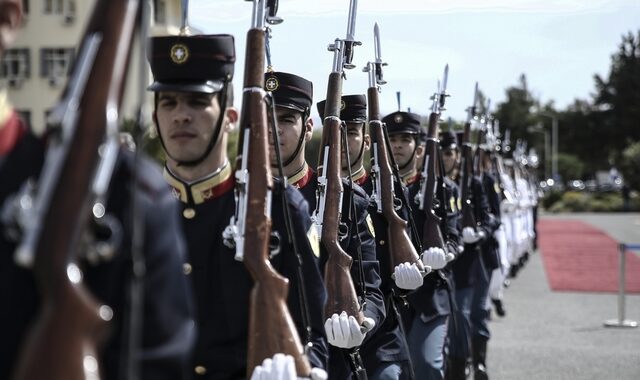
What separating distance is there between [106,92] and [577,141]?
89309 mm

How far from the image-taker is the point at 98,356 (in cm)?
228

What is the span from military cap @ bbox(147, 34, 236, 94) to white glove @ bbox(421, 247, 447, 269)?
4479 millimetres

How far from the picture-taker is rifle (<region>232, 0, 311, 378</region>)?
3566mm

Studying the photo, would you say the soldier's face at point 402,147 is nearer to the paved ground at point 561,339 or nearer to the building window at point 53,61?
the paved ground at point 561,339

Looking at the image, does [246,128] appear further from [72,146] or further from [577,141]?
[577,141]

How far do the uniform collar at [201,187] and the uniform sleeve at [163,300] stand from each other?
139cm

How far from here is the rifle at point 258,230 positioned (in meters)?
3.57

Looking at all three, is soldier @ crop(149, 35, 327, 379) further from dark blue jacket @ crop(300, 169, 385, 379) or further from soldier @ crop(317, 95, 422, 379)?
soldier @ crop(317, 95, 422, 379)

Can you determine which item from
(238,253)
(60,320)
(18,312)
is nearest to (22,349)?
(18,312)

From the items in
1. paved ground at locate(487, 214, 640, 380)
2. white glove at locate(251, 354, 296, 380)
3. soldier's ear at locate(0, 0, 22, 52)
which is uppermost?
soldier's ear at locate(0, 0, 22, 52)

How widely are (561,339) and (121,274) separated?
10853 mm

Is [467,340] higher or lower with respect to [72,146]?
lower

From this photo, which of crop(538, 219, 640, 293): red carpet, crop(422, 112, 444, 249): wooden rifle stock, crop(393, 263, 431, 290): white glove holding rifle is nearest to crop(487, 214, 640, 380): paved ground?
crop(538, 219, 640, 293): red carpet

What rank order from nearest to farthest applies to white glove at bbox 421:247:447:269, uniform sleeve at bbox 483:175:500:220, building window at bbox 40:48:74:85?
white glove at bbox 421:247:447:269 < uniform sleeve at bbox 483:175:500:220 < building window at bbox 40:48:74:85
